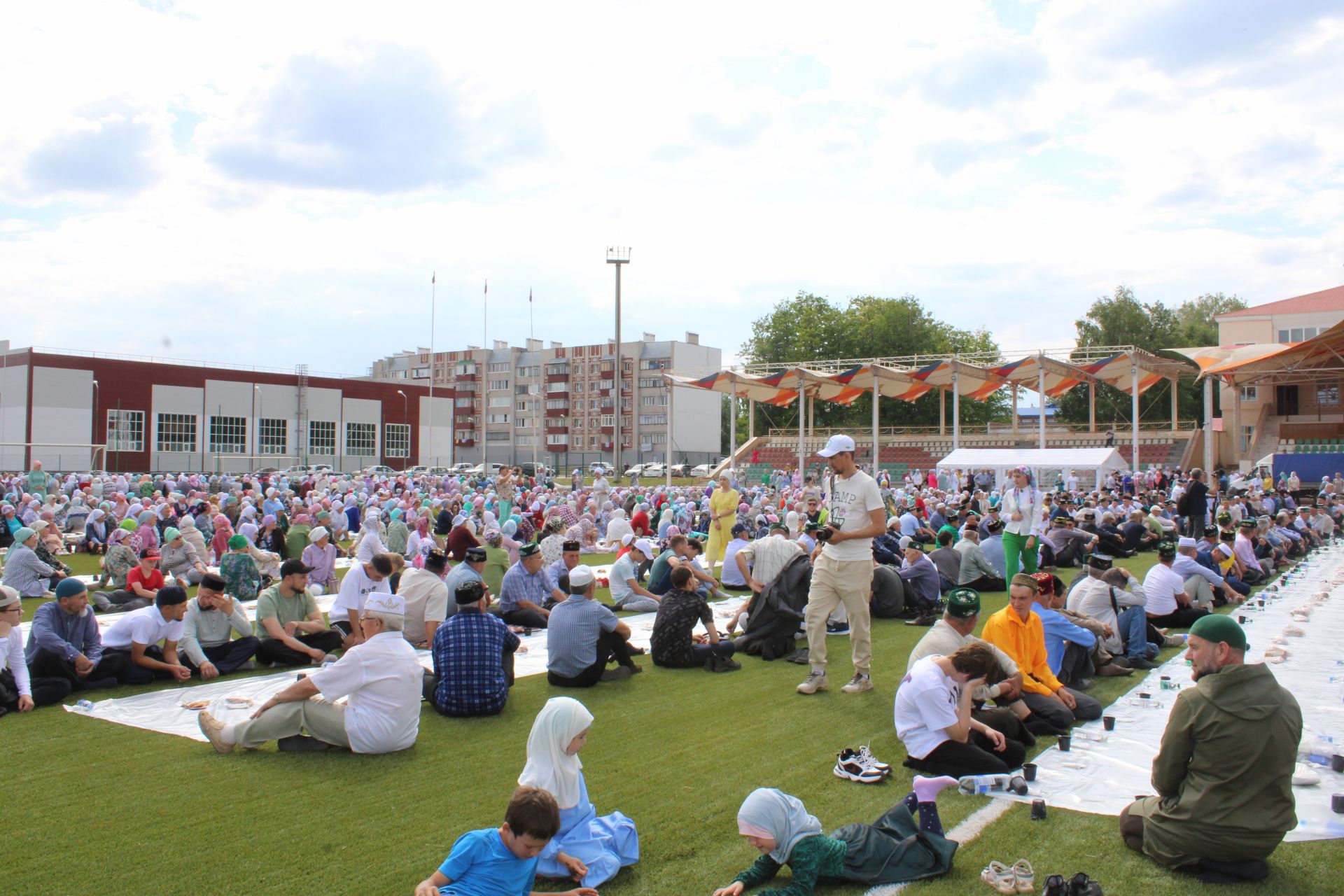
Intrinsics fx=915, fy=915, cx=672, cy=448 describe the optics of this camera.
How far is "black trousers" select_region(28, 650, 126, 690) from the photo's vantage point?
263 inches

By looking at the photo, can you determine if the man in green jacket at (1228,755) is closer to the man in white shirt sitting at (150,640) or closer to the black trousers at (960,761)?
the black trousers at (960,761)

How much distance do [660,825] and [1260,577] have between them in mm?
12398

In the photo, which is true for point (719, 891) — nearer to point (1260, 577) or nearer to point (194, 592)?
point (194, 592)

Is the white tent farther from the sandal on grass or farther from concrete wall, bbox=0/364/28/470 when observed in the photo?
concrete wall, bbox=0/364/28/470

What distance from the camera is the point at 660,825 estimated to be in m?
4.45

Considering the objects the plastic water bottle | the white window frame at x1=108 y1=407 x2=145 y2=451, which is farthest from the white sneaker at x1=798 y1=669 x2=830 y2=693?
the white window frame at x1=108 y1=407 x2=145 y2=451

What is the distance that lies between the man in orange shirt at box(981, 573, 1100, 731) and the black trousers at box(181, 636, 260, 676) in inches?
233

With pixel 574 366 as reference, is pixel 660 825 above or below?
below

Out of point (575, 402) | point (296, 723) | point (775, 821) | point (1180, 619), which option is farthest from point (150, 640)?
point (575, 402)

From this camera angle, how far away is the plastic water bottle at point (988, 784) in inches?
193

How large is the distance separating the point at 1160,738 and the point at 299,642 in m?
6.73

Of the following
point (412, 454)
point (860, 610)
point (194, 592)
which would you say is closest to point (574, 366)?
point (412, 454)

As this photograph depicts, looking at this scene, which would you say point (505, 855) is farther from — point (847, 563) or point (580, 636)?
point (847, 563)

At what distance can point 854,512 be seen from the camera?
6848mm
